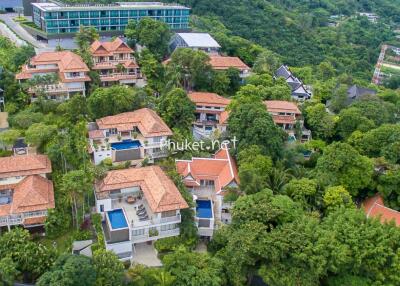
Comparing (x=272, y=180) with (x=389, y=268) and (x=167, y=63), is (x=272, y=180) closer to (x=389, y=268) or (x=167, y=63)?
(x=389, y=268)

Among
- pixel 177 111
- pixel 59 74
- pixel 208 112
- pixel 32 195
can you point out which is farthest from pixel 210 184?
pixel 59 74

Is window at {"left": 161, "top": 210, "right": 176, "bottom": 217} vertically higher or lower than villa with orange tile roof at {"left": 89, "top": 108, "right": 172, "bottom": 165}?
lower

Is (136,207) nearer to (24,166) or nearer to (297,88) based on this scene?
(24,166)

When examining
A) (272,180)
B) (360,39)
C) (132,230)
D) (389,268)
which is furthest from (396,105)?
(360,39)

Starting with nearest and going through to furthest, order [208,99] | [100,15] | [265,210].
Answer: [265,210] → [208,99] → [100,15]

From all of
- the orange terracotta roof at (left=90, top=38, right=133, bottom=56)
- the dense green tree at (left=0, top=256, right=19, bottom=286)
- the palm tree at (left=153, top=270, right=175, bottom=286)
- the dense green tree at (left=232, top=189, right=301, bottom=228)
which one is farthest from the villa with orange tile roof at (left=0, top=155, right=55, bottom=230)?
the orange terracotta roof at (left=90, top=38, right=133, bottom=56)

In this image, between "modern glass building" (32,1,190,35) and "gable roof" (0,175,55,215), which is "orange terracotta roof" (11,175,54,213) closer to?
"gable roof" (0,175,55,215)

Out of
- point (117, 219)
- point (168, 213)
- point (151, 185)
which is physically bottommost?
point (117, 219)
